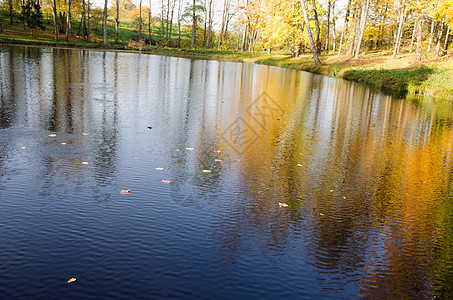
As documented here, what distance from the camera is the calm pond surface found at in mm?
3393

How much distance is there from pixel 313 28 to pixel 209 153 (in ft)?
144

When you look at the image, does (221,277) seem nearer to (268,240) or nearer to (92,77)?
(268,240)

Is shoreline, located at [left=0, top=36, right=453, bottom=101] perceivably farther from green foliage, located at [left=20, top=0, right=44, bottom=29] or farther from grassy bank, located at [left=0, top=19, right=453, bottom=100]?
green foliage, located at [left=20, top=0, right=44, bottom=29]

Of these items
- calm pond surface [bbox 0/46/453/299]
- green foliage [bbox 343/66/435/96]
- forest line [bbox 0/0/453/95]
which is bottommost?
calm pond surface [bbox 0/46/453/299]

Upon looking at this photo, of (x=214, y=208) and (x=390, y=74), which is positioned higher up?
(x=390, y=74)

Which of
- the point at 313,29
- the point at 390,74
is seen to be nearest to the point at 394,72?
the point at 390,74

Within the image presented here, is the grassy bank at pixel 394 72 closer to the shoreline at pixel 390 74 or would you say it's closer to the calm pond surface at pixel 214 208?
the shoreline at pixel 390 74

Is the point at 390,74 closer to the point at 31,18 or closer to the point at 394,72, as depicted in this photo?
the point at 394,72

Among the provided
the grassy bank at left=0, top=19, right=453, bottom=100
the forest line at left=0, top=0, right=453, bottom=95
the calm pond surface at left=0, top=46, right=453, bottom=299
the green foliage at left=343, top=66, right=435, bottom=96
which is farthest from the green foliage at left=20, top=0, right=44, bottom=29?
the calm pond surface at left=0, top=46, right=453, bottom=299

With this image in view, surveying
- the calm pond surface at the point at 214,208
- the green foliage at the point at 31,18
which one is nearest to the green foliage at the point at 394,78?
the calm pond surface at the point at 214,208

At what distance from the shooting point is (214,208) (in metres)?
4.81

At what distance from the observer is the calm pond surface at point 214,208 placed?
11.1 ft

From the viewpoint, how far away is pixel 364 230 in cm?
455

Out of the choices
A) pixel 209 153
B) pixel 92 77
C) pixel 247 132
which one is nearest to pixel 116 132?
pixel 209 153
